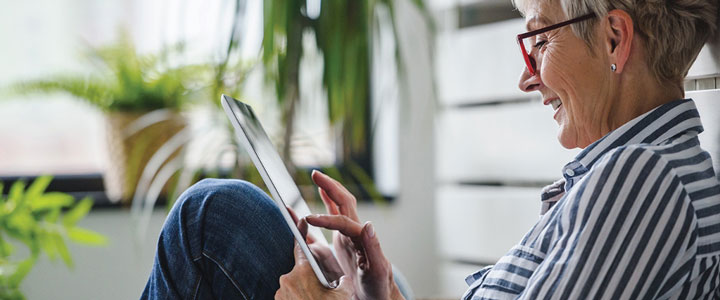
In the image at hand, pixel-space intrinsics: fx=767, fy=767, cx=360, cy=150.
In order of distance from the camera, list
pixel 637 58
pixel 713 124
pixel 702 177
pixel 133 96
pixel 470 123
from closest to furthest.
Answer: pixel 702 177 → pixel 637 58 → pixel 713 124 → pixel 133 96 → pixel 470 123

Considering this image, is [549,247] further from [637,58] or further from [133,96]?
[133,96]

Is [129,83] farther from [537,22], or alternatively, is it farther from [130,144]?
[537,22]

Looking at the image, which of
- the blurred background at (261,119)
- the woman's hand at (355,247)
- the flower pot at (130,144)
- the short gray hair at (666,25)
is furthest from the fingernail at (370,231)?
the flower pot at (130,144)

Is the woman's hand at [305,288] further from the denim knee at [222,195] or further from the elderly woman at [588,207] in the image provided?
the denim knee at [222,195]

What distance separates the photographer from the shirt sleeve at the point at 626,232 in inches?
30.1

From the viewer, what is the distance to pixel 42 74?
93.4 inches

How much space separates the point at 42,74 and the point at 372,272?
1656 mm

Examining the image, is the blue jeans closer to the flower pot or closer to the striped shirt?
the striped shirt

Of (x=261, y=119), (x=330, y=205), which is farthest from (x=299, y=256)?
(x=261, y=119)

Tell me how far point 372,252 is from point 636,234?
0.43m

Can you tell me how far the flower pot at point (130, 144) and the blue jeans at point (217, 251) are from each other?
3.77 ft

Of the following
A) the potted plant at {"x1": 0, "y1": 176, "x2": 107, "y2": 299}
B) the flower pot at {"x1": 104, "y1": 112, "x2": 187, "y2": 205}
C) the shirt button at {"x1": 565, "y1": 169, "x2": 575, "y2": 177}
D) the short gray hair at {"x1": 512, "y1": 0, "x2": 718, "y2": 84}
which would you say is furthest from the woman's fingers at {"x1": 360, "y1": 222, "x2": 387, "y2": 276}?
the flower pot at {"x1": 104, "y1": 112, "x2": 187, "y2": 205}

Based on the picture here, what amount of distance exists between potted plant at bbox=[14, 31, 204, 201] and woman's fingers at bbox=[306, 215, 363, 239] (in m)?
1.27

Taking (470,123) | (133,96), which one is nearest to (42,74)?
(133,96)
